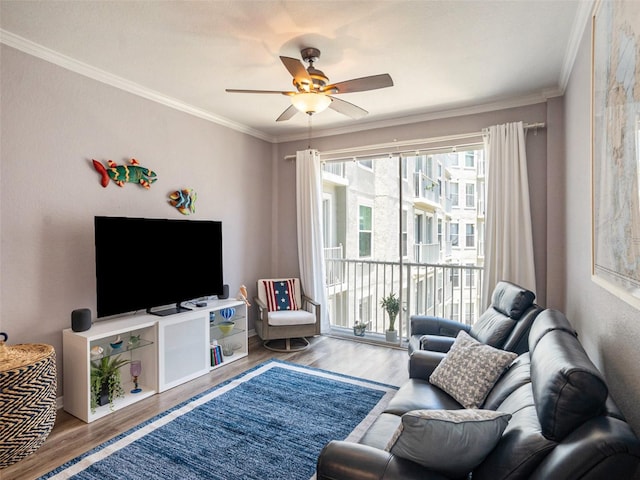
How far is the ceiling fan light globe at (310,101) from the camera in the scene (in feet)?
8.41

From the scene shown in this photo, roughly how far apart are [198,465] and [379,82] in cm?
269

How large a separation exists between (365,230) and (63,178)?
416 cm

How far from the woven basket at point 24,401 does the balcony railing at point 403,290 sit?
3.30 meters

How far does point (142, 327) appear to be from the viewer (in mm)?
3096

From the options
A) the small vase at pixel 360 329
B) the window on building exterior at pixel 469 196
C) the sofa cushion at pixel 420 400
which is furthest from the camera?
the window on building exterior at pixel 469 196

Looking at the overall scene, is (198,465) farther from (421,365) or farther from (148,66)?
(148,66)

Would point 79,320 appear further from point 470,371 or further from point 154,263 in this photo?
Result: point 470,371

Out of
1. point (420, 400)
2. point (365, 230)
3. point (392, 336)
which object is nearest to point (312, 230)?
point (365, 230)

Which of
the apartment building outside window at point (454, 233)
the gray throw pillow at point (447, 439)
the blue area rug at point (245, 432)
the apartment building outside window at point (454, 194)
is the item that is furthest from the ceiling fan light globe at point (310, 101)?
the apartment building outside window at point (454, 194)

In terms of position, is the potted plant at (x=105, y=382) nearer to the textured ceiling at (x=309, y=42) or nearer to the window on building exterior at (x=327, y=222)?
the textured ceiling at (x=309, y=42)

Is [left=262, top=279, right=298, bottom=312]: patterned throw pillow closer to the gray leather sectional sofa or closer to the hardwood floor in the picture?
the hardwood floor

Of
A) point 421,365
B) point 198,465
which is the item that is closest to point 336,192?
point 421,365

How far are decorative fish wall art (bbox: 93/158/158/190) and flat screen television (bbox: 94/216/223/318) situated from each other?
412mm

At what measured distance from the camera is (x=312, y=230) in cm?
479
